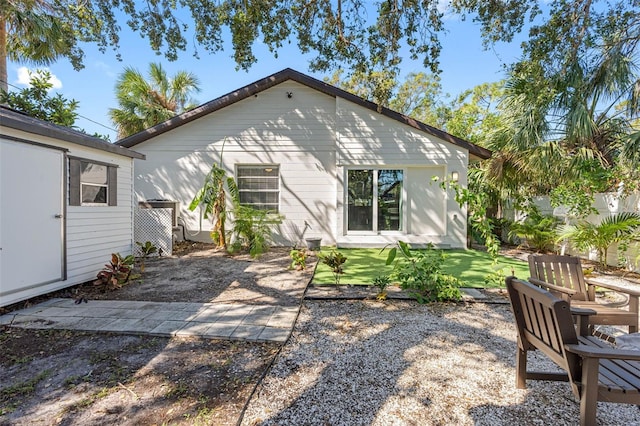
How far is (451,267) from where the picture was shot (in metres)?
6.60

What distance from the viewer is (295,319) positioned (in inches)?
148

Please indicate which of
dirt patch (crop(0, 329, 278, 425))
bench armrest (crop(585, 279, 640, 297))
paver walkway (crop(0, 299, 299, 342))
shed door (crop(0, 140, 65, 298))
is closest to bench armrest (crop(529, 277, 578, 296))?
bench armrest (crop(585, 279, 640, 297))

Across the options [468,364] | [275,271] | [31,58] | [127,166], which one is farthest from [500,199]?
[31,58]

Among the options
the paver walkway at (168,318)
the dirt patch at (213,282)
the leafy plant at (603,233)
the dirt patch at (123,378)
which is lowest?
the dirt patch at (123,378)

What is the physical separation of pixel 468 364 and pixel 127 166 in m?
6.87

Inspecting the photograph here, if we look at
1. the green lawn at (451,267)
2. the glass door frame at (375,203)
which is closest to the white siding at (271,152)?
the glass door frame at (375,203)

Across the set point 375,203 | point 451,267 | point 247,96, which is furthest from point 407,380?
point 247,96

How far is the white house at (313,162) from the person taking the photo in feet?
28.7

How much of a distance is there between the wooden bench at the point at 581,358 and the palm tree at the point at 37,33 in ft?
32.4

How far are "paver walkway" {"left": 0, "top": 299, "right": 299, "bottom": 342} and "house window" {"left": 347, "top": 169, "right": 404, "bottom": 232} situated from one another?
5152 millimetres

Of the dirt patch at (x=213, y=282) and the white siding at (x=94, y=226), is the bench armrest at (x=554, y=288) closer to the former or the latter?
the dirt patch at (x=213, y=282)

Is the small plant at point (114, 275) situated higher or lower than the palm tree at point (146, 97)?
lower

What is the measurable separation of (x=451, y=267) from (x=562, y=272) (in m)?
3.18

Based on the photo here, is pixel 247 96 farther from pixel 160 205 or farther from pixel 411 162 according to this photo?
pixel 411 162
